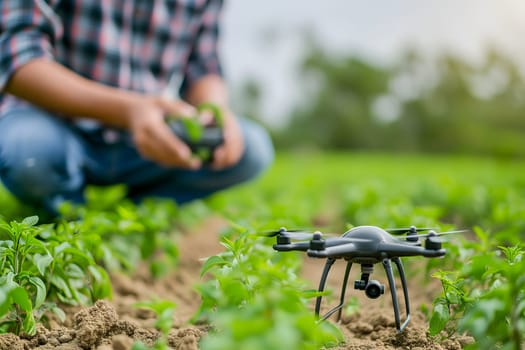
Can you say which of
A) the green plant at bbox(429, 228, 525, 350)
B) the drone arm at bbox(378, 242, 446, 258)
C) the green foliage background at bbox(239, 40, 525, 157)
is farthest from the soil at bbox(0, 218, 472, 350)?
the green foliage background at bbox(239, 40, 525, 157)

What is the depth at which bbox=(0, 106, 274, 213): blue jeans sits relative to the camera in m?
2.58

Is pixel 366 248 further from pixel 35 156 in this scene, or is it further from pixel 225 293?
pixel 35 156

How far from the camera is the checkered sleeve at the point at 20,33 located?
8.38ft

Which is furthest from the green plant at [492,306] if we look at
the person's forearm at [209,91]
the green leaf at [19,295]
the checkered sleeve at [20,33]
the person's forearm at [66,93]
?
the person's forearm at [209,91]

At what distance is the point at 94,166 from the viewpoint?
121 inches

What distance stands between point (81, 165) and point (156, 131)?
69 cm

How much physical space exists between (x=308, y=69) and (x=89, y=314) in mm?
36062

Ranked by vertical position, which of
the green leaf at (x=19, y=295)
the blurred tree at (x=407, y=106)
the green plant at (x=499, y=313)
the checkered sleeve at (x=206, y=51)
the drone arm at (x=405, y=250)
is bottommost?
the green leaf at (x=19, y=295)

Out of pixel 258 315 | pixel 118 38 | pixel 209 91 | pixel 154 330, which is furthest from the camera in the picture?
pixel 209 91

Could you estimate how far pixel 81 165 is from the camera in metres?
2.98

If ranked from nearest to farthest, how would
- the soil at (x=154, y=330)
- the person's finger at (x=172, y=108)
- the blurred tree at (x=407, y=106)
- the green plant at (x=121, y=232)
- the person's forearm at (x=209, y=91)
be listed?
the soil at (x=154, y=330) < the green plant at (x=121, y=232) < the person's finger at (x=172, y=108) < the person's forearm at (x=209, y=91) < the blurred tree at (x=407, y=106)

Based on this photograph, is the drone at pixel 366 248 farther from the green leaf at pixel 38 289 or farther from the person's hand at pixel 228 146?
the person's hand at pixel 228 146

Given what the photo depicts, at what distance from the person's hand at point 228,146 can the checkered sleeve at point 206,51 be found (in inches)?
26.3

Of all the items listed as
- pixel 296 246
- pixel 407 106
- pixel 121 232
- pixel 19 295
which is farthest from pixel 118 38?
pixel 407 106
